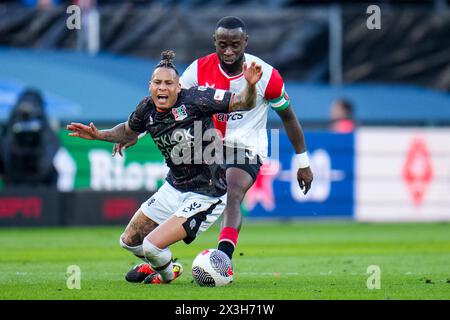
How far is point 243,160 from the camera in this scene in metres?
9.96

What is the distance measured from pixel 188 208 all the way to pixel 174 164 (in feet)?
1.31

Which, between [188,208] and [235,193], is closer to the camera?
[188,208]

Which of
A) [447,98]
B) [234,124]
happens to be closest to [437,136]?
[447,98]

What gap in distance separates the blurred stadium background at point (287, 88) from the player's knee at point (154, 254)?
8763 mm

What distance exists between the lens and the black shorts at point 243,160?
9906 millimetres

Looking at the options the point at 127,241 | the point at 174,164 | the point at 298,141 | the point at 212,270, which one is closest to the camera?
the point at 212,270

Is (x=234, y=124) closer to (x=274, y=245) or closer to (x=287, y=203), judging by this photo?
(x=274, y=245)

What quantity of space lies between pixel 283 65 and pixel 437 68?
2.71 m

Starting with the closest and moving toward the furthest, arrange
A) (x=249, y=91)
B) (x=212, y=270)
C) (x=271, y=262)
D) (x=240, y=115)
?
(x=249, y=91)
(x=212, y=270)
(x=240, y=115)
(x=271, y=262)

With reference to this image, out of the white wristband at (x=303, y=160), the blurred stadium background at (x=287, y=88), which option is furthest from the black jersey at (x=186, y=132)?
the blurred stadium background at (x=287, y=88)

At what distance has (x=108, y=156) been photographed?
59.7 feet

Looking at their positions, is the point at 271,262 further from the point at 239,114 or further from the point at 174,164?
the point at 174,164

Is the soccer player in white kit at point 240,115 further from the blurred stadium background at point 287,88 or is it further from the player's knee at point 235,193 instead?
the blurred stadium background at point 287,88

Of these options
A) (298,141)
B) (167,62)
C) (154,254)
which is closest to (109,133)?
(167,62)
